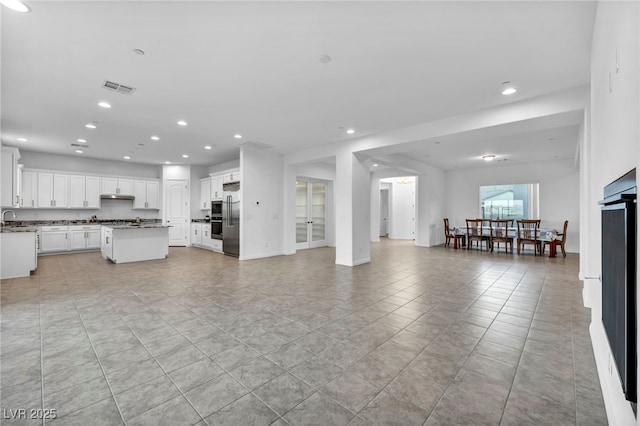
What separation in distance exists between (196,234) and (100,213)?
2892 millimetres

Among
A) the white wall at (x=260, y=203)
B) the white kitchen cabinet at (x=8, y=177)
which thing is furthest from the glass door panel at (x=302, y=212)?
the white kitchen cabinet at (x=8, y=177)

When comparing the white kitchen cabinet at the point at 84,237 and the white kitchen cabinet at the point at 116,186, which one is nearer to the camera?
the white kitchen cabinet at the point at 84,237

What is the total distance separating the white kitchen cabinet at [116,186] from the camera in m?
8.69

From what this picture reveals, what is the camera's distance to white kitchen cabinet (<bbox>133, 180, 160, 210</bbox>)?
9305 mm

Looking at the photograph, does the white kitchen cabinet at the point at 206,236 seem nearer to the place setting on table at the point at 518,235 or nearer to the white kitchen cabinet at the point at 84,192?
the white kitchen cabinet at the point at 84,192

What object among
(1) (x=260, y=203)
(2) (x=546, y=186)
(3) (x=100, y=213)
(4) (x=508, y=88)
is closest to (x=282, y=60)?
(4) (x=508, y=88)

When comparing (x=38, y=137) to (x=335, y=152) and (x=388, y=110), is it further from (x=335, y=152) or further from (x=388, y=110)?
(x=388, y=110)

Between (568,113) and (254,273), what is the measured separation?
5.54m

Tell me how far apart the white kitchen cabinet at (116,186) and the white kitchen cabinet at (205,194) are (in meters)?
2.17

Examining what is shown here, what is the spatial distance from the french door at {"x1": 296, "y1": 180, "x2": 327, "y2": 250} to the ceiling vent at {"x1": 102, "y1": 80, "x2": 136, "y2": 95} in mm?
5541

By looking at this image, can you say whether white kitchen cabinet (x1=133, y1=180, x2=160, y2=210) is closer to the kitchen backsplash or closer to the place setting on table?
the kitchen backsplash

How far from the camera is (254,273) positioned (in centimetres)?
550

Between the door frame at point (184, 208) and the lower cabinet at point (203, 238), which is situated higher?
the door frame at point (184, 208)

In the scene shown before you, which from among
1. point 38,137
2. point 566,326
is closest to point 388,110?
point 566,326
